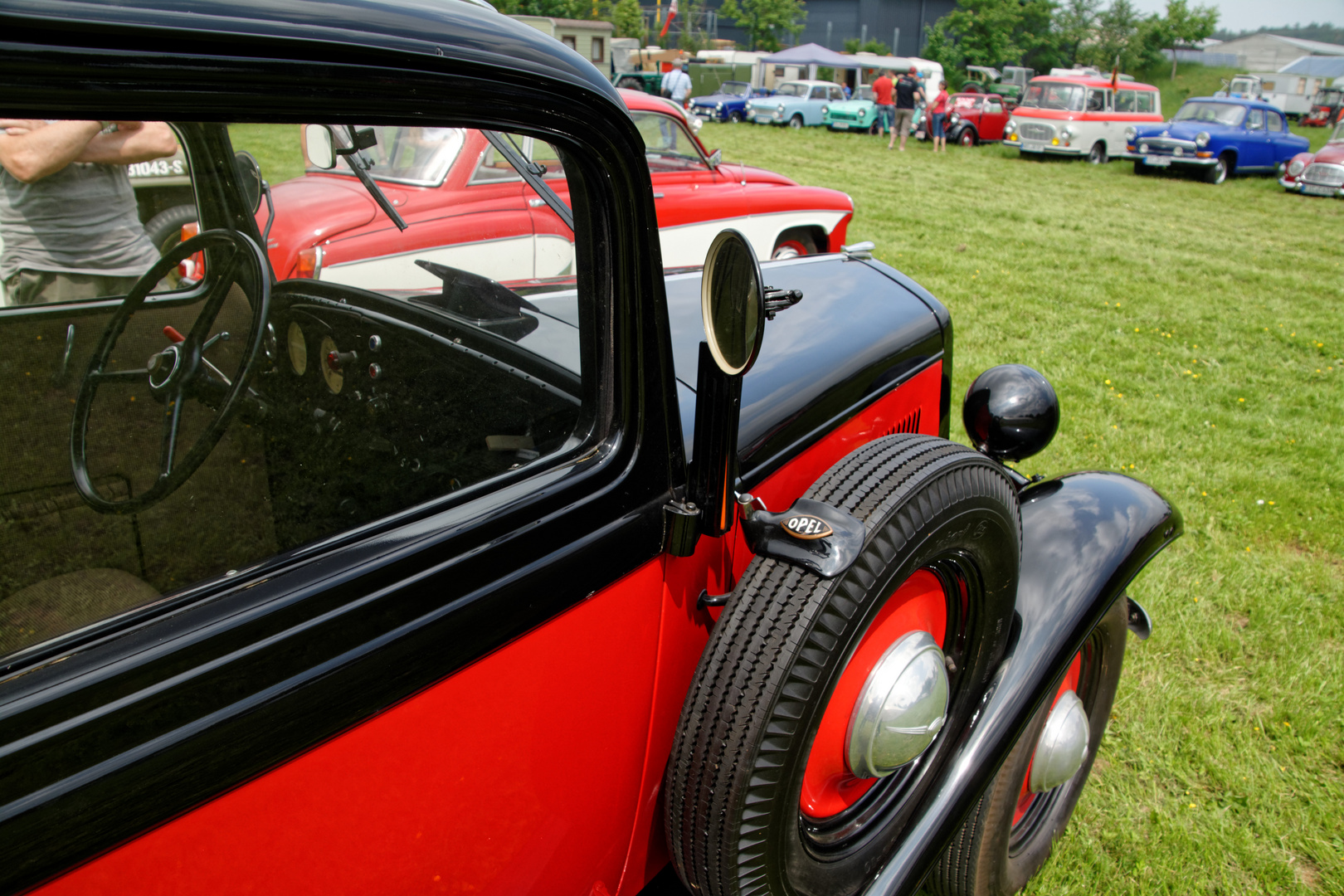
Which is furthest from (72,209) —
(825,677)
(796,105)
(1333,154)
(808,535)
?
(796,105)

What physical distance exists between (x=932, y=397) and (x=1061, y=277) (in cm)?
656

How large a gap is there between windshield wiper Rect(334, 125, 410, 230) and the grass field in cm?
8

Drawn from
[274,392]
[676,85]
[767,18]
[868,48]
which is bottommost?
[274,392]

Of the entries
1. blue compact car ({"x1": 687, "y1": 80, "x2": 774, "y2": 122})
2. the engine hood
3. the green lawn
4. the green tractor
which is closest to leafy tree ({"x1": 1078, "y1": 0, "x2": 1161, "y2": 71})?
the green tractor

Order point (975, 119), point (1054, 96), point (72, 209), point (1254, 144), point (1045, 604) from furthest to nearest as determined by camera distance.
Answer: point (975, 119) < point (1054, 96) < point (1254, 144) < point (1045, 604) < point (72, 209)

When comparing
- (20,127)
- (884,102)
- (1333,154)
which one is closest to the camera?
(20,127)

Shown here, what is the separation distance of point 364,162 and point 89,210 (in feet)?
1.46

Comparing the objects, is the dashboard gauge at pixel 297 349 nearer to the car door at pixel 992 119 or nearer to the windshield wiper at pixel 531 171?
the windshield wiper at pixel 531 171

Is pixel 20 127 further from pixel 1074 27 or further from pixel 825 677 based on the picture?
pixel 1074 27

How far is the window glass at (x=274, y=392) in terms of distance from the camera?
910mm

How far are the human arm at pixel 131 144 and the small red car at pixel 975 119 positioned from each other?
75.2 feet

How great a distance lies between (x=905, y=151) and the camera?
19.5m

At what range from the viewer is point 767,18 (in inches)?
2518

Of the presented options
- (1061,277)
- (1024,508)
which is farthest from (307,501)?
(1061,277)
